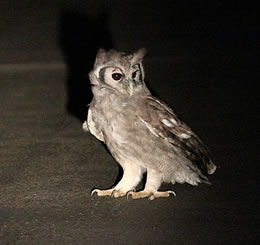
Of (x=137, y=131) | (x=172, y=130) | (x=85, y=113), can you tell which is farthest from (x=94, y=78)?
(x=85, y=113)

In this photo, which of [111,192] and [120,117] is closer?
[120,117]

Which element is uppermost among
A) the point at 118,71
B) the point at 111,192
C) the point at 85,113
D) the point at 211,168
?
the point at 118,71

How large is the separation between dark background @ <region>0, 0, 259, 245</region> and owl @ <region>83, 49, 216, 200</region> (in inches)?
6.8

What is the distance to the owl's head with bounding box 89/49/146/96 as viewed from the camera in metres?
4.38

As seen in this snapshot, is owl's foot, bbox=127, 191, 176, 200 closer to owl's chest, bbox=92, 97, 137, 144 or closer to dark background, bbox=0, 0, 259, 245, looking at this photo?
dark background, bbox=0, 0, 259, 245

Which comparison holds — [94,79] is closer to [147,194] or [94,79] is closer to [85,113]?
[147,194]

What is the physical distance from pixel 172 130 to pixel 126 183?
1.88 feet

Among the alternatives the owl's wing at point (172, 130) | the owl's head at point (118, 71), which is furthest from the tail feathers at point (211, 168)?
the owl's head at point (118, 71)

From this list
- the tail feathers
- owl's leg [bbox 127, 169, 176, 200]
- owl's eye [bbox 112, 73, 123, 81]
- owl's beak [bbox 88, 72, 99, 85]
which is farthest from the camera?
the tail feathers

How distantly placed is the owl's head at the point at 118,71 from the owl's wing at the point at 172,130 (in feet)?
0.64

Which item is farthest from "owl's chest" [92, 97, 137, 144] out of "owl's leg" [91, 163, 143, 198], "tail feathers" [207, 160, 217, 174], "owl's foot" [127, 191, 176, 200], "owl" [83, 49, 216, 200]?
"tail feathers" [207, 160, 217, 174]

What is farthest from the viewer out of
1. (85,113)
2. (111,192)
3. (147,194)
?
(85,113)

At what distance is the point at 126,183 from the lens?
4.89m

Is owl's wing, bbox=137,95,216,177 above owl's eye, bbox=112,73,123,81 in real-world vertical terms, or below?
below
